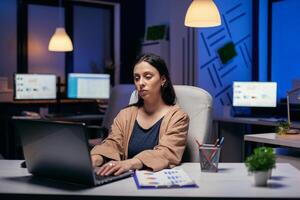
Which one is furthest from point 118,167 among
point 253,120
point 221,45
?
point 221,45

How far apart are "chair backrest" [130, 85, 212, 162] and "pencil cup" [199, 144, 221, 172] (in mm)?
446

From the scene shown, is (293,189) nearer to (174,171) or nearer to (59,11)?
(174,171)

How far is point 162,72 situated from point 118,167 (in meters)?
0.77

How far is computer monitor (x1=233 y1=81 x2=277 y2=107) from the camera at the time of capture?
5.05 m

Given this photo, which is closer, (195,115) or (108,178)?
(108,178)

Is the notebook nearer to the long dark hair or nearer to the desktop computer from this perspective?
the long dark hair

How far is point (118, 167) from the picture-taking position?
1.63 metres

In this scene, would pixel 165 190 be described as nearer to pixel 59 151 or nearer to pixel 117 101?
pixel 59 151

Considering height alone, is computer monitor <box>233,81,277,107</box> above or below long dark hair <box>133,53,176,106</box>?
below

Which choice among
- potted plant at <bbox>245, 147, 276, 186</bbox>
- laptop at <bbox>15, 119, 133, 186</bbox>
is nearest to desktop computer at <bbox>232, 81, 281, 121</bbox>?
potted plant at <bbox>245, 147, 276, 186</bbox>

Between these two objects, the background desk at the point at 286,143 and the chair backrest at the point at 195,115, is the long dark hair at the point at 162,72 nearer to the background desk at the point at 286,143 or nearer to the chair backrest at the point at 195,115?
the chair backrest at the point at 195,115

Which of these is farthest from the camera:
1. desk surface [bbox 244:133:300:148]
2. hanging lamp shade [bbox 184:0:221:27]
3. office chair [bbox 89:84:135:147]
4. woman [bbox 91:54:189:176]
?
office chair [bbox 89:84:135:147]

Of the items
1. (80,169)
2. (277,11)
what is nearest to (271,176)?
(80,169)

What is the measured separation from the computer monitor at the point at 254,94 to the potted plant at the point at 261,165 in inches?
145
